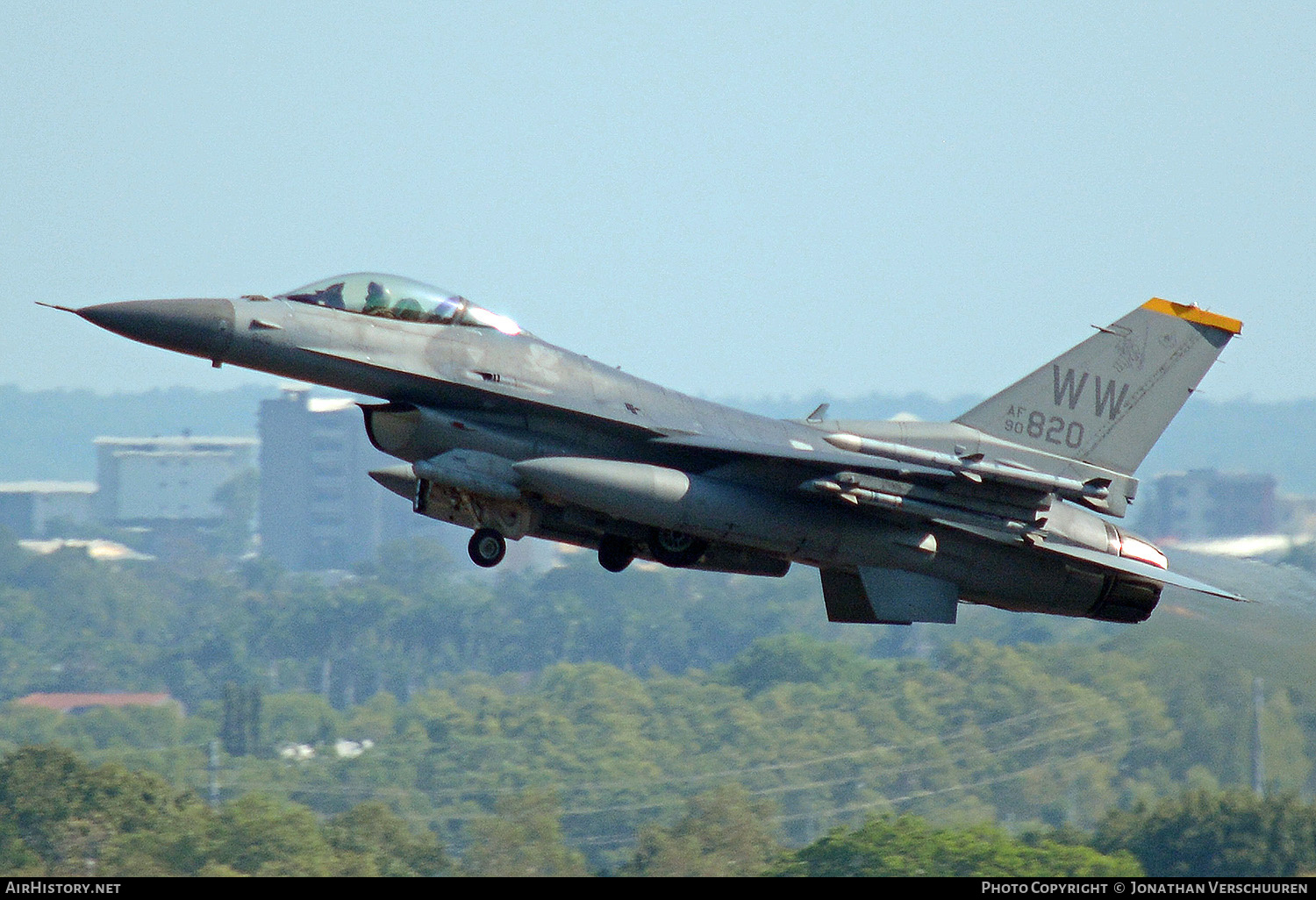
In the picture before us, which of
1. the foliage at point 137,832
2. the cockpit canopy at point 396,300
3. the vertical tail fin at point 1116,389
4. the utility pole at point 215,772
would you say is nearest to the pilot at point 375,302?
the cockpit canopy at point 396,300

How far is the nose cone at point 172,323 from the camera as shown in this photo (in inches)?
609

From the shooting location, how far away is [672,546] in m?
17.2

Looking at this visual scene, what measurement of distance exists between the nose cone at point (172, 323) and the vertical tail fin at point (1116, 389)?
27.3 feet

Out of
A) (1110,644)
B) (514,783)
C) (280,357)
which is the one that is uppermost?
(280,357)

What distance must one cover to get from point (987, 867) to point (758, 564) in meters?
31.5

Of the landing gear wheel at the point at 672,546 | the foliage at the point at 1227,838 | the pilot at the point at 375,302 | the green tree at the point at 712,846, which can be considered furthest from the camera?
the foliage at the point at 1227,838

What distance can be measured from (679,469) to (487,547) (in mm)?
2230

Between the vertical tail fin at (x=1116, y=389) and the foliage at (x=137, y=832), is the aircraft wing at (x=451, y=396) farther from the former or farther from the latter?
the foliage at (x=137, y=832)

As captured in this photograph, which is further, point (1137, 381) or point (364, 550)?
point (364, 550)

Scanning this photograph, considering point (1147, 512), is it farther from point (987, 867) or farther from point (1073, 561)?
point (1073, 561)

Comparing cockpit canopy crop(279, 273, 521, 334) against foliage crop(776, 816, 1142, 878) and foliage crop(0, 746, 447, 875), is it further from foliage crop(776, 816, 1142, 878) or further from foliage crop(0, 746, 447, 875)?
foliage crop(776, 816, 1142, 878)

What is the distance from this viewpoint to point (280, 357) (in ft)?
52.0

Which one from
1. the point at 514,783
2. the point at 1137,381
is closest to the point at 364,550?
the point at 514,783
